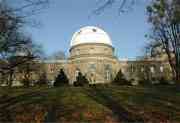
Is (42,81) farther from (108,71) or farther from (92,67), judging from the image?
(108,71)

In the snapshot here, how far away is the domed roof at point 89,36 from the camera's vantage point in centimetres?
8619

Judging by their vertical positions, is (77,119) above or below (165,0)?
below

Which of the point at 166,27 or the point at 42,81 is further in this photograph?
the point at 42,81

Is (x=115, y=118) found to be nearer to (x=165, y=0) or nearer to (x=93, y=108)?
(x=93, y=108)

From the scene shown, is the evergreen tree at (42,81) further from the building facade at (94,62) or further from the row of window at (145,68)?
the row of window at (145,68)

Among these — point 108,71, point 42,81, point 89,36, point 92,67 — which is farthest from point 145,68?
point 42,81

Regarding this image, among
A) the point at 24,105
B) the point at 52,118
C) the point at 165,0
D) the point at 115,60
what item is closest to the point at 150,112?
the point at 52,118

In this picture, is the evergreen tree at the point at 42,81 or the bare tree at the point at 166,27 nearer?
the bare tree at the point at 166,27

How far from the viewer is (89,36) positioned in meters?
86.4

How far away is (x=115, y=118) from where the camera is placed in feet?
44.2

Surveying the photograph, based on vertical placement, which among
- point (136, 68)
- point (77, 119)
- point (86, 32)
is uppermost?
point (86, 32)

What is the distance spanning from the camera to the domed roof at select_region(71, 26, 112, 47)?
8619 cm

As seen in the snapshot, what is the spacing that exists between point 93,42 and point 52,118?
2856 inches

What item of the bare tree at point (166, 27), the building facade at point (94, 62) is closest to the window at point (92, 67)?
the building facade at point (94, 62)
